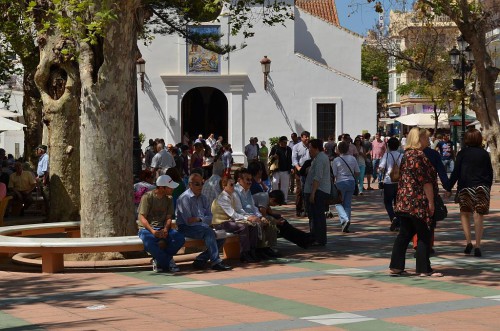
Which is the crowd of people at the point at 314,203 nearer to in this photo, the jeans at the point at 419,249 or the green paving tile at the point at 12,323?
the jeans at the point at 419,249

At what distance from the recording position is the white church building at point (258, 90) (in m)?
43.8

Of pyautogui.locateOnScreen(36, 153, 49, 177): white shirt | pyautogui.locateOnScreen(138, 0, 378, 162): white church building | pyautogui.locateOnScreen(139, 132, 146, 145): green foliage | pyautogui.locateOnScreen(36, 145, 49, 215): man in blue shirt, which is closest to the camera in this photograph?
pyautogui.locateOnScreen(36, 145, 49, 215): man in blue shirt

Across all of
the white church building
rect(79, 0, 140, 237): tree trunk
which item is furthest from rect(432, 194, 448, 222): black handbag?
the white church building

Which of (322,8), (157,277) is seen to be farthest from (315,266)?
(322,8)

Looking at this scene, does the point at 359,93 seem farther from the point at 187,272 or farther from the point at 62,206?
the point at 187,272

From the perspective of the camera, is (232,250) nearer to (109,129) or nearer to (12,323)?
(109,129)

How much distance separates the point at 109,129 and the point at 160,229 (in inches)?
72.1

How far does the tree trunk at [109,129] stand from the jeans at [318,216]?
290 centimetres

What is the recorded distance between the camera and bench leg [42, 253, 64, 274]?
1327 centimetres

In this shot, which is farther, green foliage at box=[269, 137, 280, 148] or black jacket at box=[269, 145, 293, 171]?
green foliage at box=[269, 137, 280, 148]

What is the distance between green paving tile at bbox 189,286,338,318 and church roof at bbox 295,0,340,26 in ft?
144

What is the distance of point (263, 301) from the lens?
1046cm

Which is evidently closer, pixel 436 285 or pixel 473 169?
pixel 436 285

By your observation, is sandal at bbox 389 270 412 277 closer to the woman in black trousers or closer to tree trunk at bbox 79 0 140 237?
the woman in black trousers
